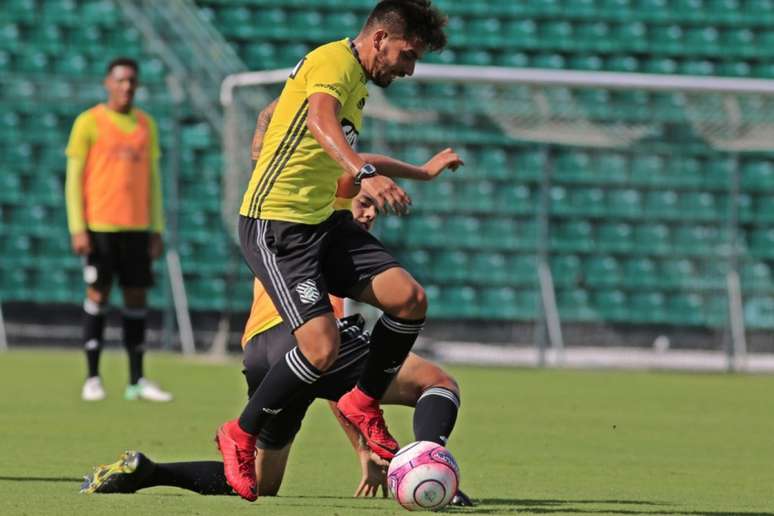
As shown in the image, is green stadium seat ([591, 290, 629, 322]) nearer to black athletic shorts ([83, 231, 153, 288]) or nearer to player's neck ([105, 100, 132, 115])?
black athletic shorts ([83, 231, 153, 288])

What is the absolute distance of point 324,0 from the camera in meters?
17.6

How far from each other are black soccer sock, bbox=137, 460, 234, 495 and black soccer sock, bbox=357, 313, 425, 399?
0.65m

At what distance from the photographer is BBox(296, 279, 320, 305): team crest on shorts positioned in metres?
5.43

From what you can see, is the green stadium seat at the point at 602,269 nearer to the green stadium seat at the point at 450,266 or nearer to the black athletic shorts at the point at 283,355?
the green stadium seat at the point at 450,266

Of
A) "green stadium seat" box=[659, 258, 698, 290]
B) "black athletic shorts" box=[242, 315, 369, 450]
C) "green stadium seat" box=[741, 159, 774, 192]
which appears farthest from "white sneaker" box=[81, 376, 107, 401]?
"green stadium seat" box=[741, 159, 774, 192]

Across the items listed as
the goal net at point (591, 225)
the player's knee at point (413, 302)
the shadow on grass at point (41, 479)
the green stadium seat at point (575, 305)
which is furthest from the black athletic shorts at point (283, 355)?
the green stadium seat at point (575, 305)

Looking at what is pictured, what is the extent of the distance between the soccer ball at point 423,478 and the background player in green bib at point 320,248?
34 cm

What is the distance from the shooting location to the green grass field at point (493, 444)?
563 cm

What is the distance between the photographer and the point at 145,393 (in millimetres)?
10406

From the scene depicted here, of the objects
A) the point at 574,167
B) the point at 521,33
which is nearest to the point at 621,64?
the point at 521,33

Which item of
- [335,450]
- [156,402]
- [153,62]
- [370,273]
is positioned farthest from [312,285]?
[153,62]

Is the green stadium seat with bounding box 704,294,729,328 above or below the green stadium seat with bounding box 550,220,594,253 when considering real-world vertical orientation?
below

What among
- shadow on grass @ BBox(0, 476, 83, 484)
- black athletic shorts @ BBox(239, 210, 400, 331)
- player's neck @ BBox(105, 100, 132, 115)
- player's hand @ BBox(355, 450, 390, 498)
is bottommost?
shadow on grass @ BBox(0, 476, 83, 484)

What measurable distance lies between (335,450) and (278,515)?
265cm
